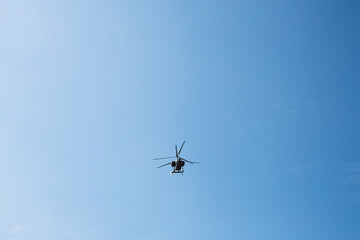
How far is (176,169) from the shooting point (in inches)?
1987

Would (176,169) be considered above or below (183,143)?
below

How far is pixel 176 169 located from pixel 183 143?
7.74 meters

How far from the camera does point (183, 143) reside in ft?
172
